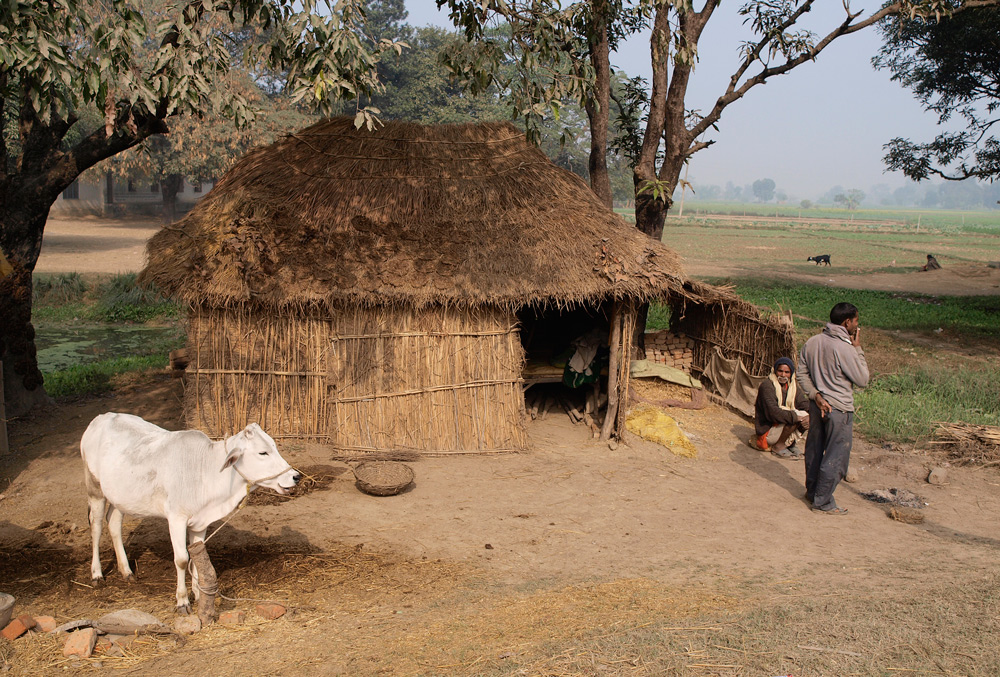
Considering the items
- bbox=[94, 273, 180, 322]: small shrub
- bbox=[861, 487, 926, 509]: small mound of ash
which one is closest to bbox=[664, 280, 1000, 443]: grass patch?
bbox=[861, 487, 926, 509]: small mound of ash

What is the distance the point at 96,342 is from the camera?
16.1m

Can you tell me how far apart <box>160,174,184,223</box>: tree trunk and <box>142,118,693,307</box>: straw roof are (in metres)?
30.5

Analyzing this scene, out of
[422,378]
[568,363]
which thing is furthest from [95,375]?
[568,363]

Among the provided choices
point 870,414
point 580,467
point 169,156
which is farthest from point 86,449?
point 169,156

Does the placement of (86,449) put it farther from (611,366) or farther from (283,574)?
(611,366)

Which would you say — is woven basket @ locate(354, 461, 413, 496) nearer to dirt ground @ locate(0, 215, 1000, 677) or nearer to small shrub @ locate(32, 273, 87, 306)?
dirt ground @ locate(0, 215, 1000, 677)

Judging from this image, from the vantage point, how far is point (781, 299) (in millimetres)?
21438

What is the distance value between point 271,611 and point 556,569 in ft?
7.84

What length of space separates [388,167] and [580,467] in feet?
15.5

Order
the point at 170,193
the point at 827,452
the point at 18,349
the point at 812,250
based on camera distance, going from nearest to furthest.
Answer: the point at 827,452
the point at 18,349
the point at 170,193
the point at 812,250

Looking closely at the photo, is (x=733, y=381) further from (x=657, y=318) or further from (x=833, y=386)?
(x=657, y=318)

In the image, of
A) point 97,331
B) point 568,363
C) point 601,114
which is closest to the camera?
point 568,363

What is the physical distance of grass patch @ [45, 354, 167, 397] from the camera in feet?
38.2

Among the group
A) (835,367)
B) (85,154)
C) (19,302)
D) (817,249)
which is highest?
(85,154)
